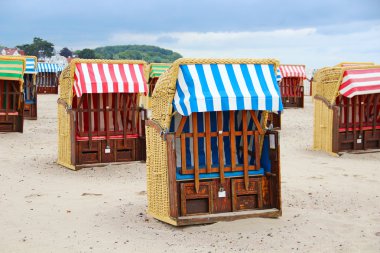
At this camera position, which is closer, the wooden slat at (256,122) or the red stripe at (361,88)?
the wooden slat at (256,122)

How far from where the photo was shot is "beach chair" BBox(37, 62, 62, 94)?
1791 inches

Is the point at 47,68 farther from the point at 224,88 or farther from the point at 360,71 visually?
the point at 224,88

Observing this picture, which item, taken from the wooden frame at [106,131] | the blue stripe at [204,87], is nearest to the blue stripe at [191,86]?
the blue stripe at [204,87]

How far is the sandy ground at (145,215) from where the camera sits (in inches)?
286

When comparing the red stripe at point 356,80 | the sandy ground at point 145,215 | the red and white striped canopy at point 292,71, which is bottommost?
the sandy ground at point 145,215

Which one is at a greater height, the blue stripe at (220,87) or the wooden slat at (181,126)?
the blue stripe at (220,87)

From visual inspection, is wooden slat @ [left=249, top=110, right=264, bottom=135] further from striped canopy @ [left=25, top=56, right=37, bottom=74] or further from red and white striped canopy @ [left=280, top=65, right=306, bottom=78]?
red and white striped canopy @ [left=280, top=65, right=306, bottom=78]

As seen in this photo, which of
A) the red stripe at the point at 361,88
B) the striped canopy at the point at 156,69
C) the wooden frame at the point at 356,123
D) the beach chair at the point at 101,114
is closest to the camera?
the beach chair at the point at 101,114

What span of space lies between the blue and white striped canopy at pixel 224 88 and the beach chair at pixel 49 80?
127ft

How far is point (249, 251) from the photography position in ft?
22.9

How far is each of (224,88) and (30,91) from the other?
18.0 metres

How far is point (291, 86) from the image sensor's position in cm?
3453

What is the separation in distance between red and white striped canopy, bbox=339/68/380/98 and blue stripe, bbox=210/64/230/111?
7306 mm

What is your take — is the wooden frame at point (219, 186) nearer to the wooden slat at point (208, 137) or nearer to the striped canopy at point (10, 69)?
the wooden slat at point (208, 137)
